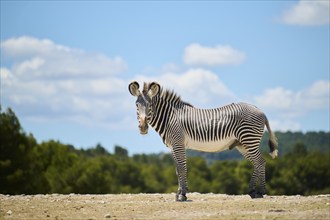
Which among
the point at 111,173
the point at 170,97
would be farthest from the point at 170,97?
the point at 111,173

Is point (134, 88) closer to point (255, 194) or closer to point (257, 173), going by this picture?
point (257, 173)

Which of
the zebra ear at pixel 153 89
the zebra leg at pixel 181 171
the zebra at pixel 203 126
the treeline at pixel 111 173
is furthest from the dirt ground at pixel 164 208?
the treeline at pixel 111 173

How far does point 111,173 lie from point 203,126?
92744 mm

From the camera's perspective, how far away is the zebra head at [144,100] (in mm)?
22231

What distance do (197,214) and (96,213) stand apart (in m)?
2.94

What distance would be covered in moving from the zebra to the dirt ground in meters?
1.57

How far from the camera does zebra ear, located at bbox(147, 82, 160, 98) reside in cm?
2264

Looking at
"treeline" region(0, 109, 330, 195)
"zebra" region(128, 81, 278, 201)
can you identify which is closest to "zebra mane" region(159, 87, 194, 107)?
"zebra" region(128, 81, 278, 201)

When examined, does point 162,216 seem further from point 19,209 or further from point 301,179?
point 301,179

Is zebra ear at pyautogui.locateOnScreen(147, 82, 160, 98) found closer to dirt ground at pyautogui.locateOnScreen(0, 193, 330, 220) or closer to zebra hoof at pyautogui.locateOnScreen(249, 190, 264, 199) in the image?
dirt ground at pyautogui.locateOnScreen(0, 193, 330, 220)

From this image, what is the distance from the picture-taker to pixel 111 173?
375ft

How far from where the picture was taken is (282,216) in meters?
16.9

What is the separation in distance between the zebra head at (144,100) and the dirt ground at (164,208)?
101 inches

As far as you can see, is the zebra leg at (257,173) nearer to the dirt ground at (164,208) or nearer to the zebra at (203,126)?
the zebra at (203,126)
